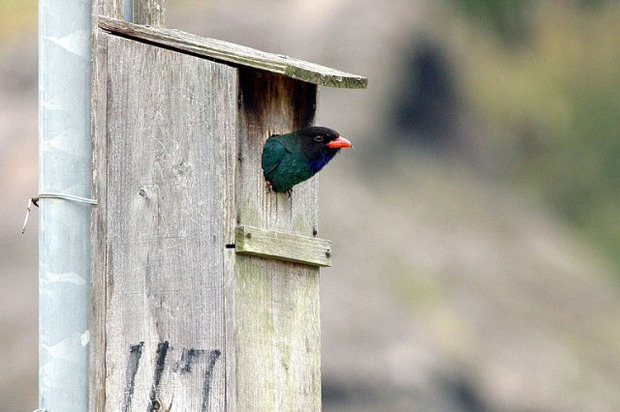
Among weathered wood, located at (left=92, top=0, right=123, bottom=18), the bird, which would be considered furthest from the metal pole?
the bird

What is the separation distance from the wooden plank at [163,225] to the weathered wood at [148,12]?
0.98 ft

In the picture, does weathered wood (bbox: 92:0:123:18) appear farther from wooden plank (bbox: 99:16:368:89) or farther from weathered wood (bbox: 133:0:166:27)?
weathered wood (bbox: 133:0:166:27)

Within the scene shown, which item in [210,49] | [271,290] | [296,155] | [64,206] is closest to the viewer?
[64,206]

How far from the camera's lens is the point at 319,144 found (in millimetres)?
5477

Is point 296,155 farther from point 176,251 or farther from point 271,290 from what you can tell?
point 176,251

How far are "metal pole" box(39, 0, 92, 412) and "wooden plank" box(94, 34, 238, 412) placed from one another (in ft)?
1.16

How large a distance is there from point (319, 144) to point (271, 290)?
0.60 m

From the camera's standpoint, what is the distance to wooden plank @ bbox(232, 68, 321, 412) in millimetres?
5004

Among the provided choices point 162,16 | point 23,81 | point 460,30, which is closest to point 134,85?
point 162,16

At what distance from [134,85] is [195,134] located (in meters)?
0.27

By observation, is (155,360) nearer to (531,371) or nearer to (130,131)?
(130,131)

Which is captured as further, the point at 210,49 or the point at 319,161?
the point at 319,161

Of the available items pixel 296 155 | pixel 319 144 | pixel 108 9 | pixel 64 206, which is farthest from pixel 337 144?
pixel 64 206

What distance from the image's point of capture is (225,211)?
4945 millimetres
